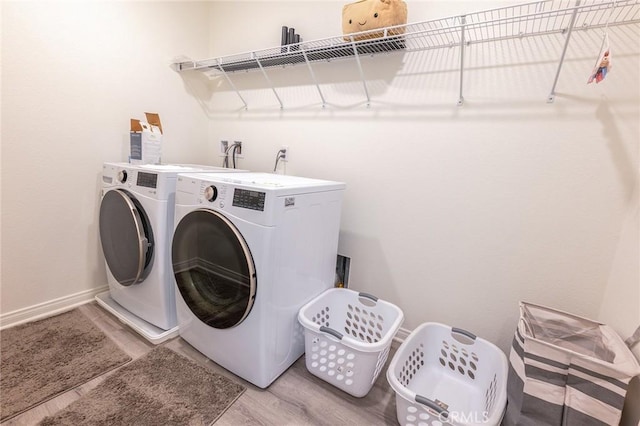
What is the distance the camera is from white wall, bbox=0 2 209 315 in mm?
1469

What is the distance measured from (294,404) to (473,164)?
1404 mm

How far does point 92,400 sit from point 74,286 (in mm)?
968

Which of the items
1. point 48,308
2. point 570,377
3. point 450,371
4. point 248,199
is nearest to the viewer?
point 570,377

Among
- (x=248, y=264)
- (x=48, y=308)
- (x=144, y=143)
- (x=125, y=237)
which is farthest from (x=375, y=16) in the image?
(x=48, y=308)

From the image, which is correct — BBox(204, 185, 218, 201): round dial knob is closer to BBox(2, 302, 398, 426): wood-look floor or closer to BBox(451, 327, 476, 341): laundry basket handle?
BBox(2, 302, 398, 426): wood-look floor

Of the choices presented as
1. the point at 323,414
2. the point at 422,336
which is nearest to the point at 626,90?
the point at 422,336

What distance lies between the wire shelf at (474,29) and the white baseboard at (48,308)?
191 centimetres

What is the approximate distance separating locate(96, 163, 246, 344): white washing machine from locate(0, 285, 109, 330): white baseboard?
261mm

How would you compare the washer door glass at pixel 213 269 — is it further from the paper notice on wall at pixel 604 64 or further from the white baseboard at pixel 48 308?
the paper notice on wall at pixel 604 64

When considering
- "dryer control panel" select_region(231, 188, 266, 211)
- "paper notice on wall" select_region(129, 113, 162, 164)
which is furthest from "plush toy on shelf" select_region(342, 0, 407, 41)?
"paper notice on wall" select_region(129, 113, 162, 164)

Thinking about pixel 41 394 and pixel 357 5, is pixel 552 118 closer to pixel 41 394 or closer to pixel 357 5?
pixel 357 5

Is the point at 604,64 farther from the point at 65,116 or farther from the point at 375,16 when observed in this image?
the point at 65,116

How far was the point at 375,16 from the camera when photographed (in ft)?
4.30

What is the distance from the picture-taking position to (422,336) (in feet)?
Result: 4.50
